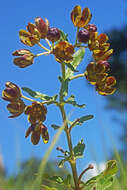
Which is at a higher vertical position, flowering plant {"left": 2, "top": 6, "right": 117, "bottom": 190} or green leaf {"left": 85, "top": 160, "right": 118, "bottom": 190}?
flowering plant {"left": 2, "top": 6, "right": 117, "bottom": 190}

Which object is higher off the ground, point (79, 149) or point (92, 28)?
point (92, 28)

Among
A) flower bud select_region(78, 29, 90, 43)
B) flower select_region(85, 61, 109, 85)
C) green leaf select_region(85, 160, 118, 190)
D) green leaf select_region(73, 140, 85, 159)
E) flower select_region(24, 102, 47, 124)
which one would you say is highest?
flower bud select_region(78, 29, 90, 43)

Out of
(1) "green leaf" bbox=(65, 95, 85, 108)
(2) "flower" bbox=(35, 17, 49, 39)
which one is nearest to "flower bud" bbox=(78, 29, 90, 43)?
(2) "flower" bbox=(35, 17, 49, 39)

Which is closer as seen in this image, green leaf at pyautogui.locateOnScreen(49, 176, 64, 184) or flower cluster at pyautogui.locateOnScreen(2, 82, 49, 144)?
flower cluster at pyautogui.locateOnScreen(2, 82, 49, 144)

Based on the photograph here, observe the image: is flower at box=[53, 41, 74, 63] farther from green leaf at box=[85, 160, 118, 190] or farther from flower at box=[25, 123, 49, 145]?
green leaf at box=[85, 160, 118, 190]

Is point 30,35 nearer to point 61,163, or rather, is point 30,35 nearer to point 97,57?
point 97,57

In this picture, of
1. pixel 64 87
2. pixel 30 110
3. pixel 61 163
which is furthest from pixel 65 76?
pixel 61 163

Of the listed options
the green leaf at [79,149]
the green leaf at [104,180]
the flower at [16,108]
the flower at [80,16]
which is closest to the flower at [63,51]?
the flower at [80,16]
